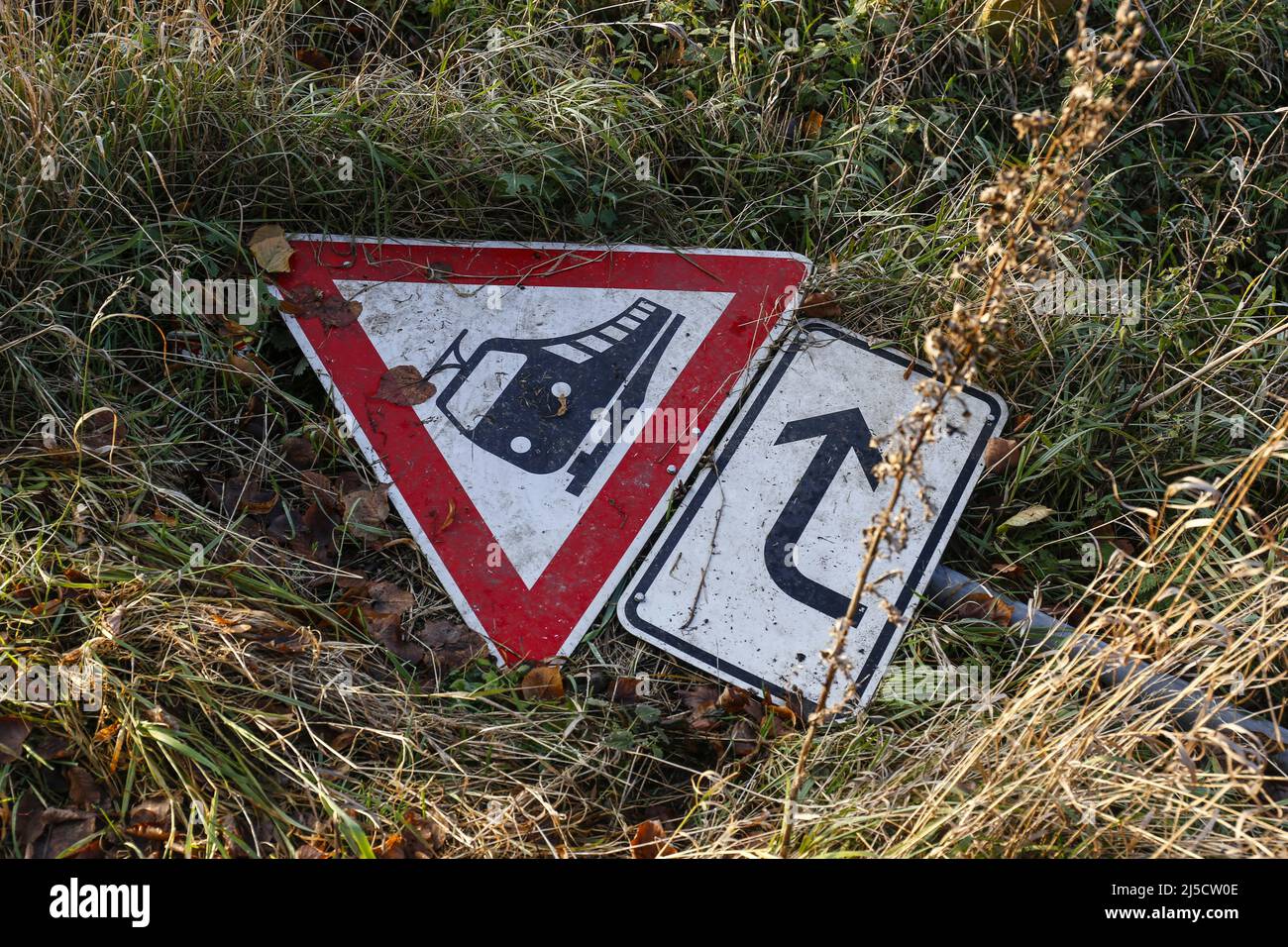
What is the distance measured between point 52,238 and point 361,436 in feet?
3.49

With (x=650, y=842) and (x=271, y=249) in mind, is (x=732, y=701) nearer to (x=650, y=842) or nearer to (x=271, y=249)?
(x=650, y=842)

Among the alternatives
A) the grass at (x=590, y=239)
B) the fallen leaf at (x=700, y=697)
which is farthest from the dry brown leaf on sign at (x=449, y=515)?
the fallen leaf at (x=700, y=697)

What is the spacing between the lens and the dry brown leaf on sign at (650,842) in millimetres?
2127

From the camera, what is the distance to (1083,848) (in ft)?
6.32

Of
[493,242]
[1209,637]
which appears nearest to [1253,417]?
[1209,637]

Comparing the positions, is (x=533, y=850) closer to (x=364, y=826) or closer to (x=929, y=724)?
(x=364, y=826)

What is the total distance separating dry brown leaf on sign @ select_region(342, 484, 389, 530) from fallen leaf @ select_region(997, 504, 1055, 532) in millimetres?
1600

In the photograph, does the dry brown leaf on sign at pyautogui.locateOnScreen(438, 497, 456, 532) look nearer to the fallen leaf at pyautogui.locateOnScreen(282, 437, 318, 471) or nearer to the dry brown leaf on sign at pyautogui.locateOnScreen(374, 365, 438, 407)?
the dry brown leaf on sign at pyautogui.locateOnScreen(374, 365, 438, 407)

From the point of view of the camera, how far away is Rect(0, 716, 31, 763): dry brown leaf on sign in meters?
2.07

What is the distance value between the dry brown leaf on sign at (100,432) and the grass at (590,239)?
0.12ft

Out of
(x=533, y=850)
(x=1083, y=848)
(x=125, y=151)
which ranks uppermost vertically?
(x=125, y=151)

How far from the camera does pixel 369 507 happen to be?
8.57ft

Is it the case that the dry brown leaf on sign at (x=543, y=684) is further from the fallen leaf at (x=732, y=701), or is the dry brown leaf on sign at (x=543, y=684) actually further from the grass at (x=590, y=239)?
the fallen leaf at (x=732, y=701)

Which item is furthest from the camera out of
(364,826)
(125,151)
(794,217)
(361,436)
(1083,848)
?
(794,217)
